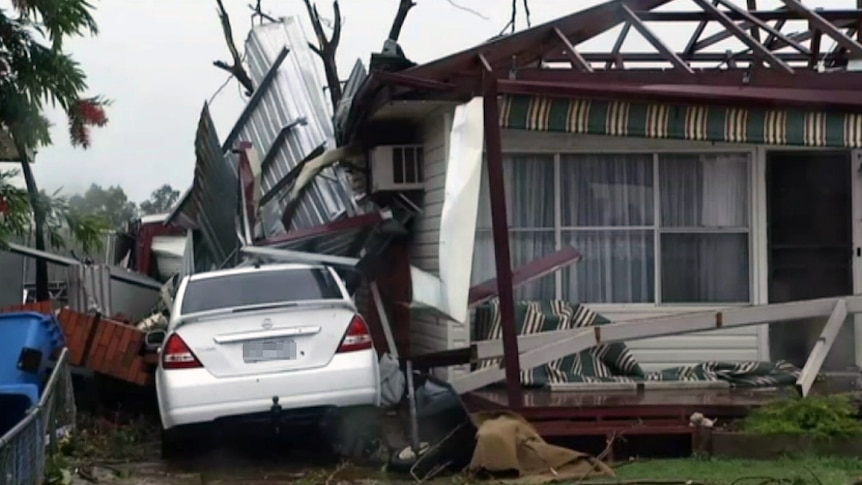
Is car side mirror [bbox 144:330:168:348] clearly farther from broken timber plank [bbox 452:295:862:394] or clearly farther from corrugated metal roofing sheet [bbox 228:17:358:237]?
broken timber plank [bbox 452:295:862:394]

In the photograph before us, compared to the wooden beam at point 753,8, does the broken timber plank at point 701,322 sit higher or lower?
lower

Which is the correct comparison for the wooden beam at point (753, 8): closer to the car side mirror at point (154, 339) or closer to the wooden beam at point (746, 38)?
the wooden beam at point (746, 38)

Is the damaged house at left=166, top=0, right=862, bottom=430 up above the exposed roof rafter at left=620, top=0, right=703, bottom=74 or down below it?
below

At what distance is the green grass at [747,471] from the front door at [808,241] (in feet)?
13.1

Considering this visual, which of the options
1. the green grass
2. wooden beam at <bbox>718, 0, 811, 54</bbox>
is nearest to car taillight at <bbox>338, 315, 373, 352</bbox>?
the green grass

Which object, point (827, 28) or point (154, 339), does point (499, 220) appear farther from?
point (154, 339)

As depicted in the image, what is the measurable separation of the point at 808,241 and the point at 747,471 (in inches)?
194

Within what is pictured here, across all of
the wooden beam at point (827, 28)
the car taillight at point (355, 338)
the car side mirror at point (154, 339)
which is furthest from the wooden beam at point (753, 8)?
the car side mirror at point (154, 339)

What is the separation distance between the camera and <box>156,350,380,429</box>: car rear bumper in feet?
32.2

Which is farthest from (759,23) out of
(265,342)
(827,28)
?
(265,342)

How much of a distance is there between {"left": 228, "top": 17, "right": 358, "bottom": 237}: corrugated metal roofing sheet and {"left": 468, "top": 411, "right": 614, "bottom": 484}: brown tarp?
700 centimetres

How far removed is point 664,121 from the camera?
10.7 m

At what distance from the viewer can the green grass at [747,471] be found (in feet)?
28.3

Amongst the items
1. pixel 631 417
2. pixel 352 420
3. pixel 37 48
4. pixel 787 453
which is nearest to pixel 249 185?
pixel 37 48
